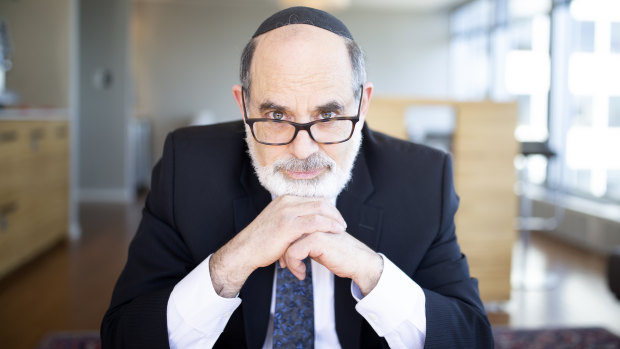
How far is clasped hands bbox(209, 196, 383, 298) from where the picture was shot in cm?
107

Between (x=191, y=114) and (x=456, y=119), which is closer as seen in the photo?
(x=456, y=119)

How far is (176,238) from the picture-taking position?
1.28 metres

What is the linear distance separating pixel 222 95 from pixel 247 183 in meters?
9.36

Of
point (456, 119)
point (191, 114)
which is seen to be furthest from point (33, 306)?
point (191, 114)

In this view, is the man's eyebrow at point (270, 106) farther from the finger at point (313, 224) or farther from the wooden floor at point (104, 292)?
the wooden floor at point (104, 292)

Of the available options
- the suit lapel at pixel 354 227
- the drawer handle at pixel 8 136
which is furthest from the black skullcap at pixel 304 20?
the drawer handle at pixel 8 136

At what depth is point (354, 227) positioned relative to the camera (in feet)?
4.23

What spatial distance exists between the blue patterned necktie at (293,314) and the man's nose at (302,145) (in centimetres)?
29

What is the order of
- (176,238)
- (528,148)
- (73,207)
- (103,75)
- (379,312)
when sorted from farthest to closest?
1. (103,75)
2. (73,207)
3. (528,148)
4. (176,238)
5. (379,312)

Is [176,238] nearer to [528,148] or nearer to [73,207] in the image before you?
[528,148]

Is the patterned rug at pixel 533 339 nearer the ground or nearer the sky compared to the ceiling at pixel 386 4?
nearer the ground

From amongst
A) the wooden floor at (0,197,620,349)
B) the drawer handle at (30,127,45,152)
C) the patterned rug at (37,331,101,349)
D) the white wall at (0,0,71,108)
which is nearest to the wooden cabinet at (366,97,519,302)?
the wooden floor at (0,197,620,349)

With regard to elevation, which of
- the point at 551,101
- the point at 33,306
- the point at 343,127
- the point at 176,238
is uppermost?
the point at 551,101

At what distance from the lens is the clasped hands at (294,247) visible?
107cm
